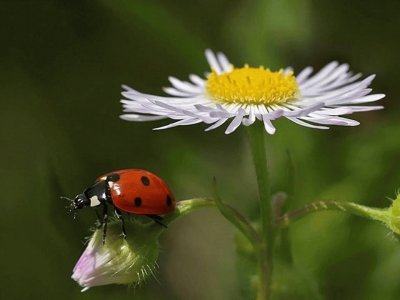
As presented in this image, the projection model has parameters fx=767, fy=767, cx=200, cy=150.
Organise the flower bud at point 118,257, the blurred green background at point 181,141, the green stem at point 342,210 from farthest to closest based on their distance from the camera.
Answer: the blurred green background at point 181,141 < the green stem at point 342,210 < the flower bud at point 118,257

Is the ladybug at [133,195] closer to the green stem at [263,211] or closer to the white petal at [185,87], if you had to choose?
the green stem at [263,211]

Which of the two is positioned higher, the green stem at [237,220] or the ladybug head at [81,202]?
the ladybug head at [81,202]

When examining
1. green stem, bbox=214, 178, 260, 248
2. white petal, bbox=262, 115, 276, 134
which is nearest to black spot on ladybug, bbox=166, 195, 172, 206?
green stem, bbox=214, 178, 260, 248

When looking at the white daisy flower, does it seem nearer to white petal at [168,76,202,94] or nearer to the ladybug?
white petal at [168,76,202,94]

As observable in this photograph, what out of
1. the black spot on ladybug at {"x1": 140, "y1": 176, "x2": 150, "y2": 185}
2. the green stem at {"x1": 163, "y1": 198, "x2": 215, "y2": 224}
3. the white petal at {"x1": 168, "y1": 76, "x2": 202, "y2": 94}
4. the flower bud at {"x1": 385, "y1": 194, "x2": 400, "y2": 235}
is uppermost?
the white petal at {"x1": 168, "y1": 76, "x2": 202, "y2": 94}

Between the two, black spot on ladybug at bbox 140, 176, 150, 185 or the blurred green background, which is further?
the blurred green background

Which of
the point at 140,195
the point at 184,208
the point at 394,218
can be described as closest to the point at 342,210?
the point at 394,218

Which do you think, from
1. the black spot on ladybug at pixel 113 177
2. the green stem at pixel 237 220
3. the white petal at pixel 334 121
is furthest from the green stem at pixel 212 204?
the white petal at pixel 334 121

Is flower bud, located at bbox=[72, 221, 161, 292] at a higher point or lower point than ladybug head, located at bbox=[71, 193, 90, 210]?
lower
